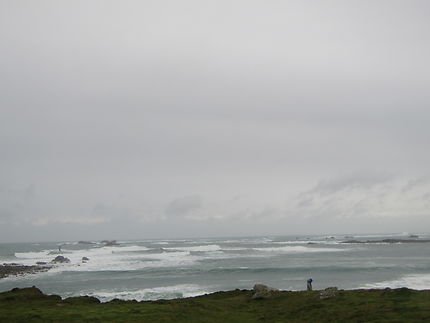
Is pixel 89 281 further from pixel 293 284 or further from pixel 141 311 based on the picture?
pixel 141 311

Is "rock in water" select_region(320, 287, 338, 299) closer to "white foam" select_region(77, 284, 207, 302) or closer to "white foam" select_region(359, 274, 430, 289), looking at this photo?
"white foam" select_region(77, 284, 207, 302)

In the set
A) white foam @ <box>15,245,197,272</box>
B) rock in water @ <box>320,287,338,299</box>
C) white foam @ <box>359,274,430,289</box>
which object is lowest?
white foam @ <box>15,245,197,272</box>

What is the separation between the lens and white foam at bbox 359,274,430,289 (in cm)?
2998

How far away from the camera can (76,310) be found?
54.7 ft

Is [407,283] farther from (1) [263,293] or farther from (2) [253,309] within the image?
(2) [253,309]

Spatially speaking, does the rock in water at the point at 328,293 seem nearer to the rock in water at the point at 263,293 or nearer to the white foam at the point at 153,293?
the rock in water at the point at 263,293

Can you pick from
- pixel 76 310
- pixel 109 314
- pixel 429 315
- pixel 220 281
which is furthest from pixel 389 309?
pixel 220 281

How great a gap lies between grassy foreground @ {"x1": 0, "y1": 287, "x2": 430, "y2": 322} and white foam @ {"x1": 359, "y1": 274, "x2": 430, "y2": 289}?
45.8 feet

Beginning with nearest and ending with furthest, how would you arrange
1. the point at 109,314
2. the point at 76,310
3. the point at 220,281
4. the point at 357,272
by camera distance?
the point at 109,314
the point at 76,310
the point at 220,281
the point at 357,272

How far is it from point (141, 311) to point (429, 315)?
1052 centimetres

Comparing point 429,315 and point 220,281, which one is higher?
point 429,315

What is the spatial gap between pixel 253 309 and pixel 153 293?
45.0ft

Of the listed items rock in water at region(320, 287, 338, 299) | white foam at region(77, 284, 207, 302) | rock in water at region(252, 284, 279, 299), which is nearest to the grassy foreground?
rock in water at region(320, 287, 338, 299)

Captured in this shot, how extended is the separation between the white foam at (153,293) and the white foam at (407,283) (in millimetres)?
13691
